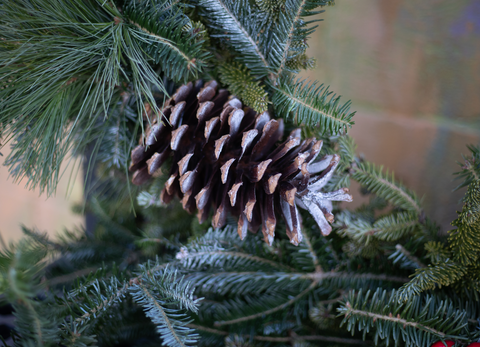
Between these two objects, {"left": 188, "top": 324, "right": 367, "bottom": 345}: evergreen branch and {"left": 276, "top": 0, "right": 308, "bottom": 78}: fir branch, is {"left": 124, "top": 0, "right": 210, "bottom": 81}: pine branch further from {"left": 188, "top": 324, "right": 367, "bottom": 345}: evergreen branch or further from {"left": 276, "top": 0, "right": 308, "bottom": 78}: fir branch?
{"left": 188, "top": 324, "right": 367, "bottom": 345}: evergreen branch

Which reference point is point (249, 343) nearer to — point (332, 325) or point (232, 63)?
point (332, 325)

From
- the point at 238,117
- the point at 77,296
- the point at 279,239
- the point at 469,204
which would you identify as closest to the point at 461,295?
the point at 469,204

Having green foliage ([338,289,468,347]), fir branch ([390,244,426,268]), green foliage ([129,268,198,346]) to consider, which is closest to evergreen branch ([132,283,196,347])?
green foliage ([129,268,198,346])

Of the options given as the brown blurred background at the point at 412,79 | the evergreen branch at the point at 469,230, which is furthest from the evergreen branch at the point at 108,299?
the brown blurred background at the point at 412,79

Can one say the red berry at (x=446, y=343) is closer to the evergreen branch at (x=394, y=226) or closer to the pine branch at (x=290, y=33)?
the evergreen branch at (x=394, y=226)

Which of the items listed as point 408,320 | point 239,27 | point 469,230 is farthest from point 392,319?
point 239,27

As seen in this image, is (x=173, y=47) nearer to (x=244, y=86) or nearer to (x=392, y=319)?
(x=244, y=86)
